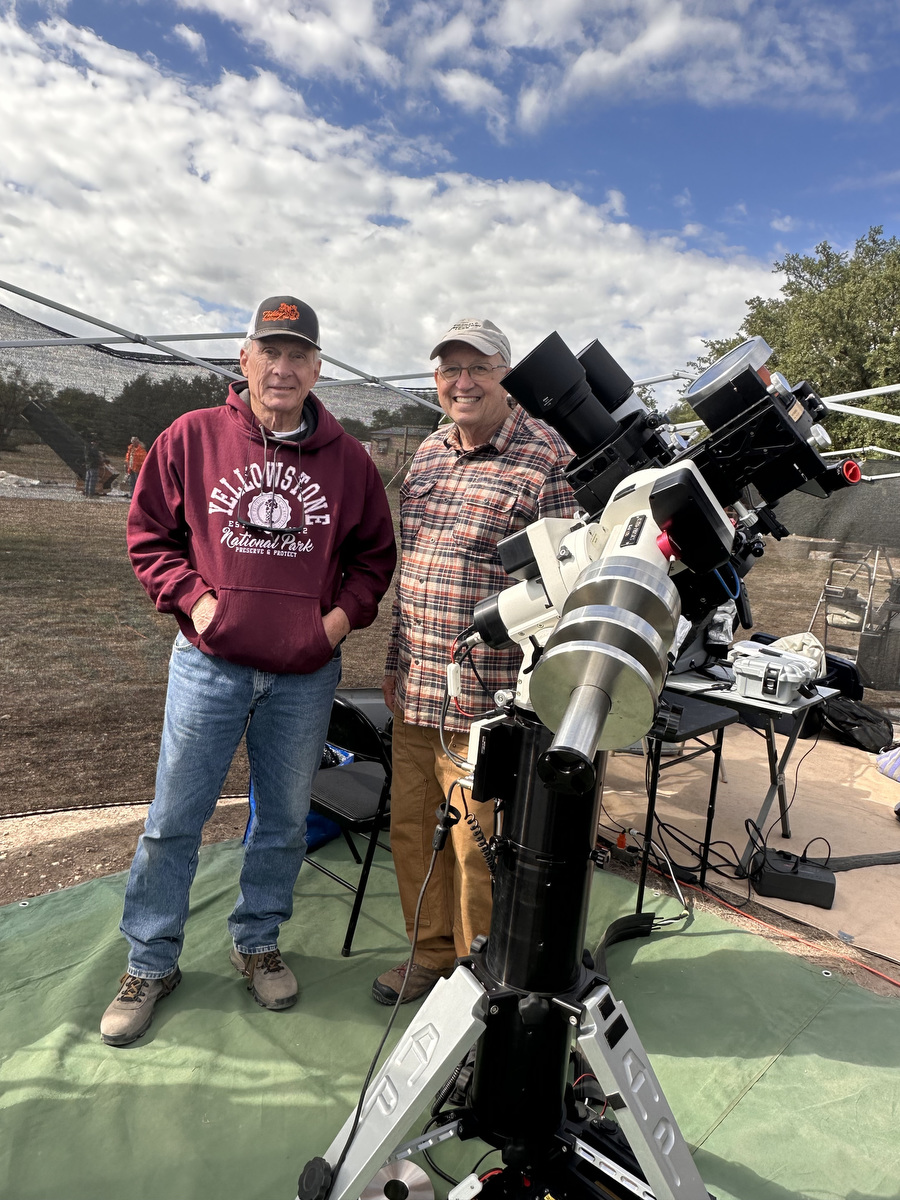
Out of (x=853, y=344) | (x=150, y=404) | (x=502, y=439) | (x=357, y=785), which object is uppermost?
(x=853, y=344)

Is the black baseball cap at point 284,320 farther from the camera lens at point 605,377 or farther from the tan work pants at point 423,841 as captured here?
the tan work pants at point 423,841

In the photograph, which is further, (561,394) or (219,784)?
(219,784)

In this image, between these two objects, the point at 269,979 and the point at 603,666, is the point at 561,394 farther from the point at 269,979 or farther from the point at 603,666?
the point at 269,979

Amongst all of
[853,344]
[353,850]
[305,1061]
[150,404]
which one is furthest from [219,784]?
[853,344]

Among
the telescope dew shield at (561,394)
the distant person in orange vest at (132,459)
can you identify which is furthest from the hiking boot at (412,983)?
the distant person in orange vest at (132,459)

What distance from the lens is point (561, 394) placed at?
154 centimetres

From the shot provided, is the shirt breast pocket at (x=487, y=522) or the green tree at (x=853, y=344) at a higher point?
the green tree at (x=853, y=344)

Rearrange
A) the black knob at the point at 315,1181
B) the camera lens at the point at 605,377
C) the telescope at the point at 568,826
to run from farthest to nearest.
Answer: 1. the camera lens at the point at 605,377
2. the black knob at the point at 315,1181
3. the telescope at the point at 568,826

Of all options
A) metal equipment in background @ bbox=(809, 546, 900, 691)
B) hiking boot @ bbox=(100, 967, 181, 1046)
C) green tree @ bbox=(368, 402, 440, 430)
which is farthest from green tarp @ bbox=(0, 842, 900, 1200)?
metal equipment in background @ bbox=(809, 546, 900, 691)

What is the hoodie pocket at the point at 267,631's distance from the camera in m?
2.05

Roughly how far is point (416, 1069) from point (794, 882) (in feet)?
8.57

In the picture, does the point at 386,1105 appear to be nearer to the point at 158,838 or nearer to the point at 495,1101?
the point at 495,1101

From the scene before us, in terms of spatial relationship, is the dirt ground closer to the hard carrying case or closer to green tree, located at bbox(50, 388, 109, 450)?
green tree, located at bbox(50, 388, 109, 450)

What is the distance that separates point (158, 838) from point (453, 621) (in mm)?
1087
